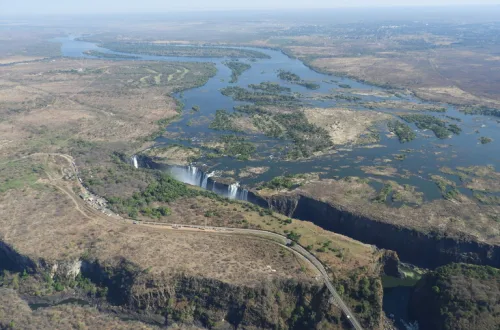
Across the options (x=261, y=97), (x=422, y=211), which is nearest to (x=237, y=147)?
(x=422, y=211)

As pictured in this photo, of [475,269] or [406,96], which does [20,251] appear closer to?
[475,269]

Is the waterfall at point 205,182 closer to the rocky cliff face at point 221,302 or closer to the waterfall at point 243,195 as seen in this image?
the waterfall at point 243,195

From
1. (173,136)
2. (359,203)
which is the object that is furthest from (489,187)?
(173,136)

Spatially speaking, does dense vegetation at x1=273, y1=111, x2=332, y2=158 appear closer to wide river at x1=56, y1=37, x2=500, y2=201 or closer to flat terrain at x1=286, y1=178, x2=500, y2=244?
wide river at x1=56, y1=37, x2=500, y2=201

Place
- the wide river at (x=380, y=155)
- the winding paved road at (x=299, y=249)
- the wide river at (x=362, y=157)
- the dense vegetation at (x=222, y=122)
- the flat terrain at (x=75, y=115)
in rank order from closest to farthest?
the winding paved road at (x=299, y=249), the wide river at (x=362, y=157), the wide river at (x=380, y=155), the flat terrain at (x=75, y=115), the dense vegetation at (x=222, y=122)

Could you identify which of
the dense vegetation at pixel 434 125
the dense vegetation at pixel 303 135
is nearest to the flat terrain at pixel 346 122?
the dense vegetation at pixel 303 135

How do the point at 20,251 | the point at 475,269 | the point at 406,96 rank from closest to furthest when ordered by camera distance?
the point at 475,269 → the point at 20,251 → the point at 406,96

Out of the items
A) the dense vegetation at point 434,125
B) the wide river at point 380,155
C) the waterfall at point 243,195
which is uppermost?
the dense vegetation at point 434,125
